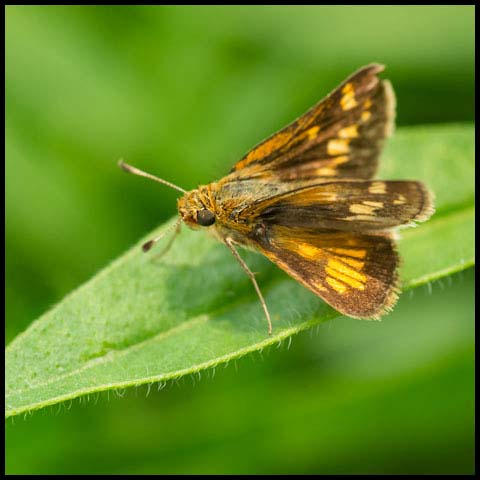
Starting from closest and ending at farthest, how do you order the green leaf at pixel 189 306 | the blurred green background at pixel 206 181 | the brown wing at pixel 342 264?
the green leaf at pixel 189 306
the brown wing at pixel 342 264
the blurred green background at pixel 206 181

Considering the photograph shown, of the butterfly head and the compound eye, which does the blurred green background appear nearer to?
the butterfly head

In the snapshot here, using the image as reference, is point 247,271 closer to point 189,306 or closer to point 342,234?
point 189,306

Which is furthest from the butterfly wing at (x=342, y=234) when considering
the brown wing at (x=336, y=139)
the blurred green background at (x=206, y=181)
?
the blurred green background at (x=206, y=181)

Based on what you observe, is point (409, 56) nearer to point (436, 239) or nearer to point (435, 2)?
point (435, 2)

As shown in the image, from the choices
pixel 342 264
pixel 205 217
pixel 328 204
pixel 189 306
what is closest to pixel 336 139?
pixel 328 204

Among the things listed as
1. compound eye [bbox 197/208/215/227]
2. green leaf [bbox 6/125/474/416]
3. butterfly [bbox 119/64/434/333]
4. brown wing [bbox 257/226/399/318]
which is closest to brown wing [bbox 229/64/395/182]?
butterfly [bbox 119/64/434/333]

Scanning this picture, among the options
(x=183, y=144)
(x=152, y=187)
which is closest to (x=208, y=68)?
(x=183, y=144)

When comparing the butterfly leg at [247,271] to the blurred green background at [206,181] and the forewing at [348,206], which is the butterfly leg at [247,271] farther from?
the blurred green background at [206,181]
